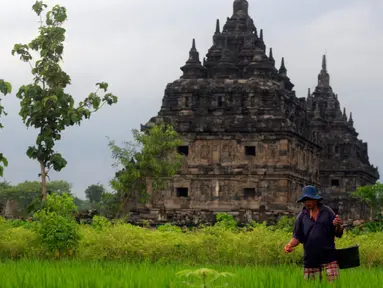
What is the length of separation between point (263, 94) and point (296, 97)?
4.38m

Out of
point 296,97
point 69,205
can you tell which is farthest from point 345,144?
point 69,205

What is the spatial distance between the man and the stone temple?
2978 centimetres

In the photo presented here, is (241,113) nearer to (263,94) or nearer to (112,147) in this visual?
(263,94)

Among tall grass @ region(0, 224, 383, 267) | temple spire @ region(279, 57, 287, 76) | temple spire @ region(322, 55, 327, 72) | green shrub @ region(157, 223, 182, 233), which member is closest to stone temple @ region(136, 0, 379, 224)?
temple spire @ region(279, 57, 287, 76)

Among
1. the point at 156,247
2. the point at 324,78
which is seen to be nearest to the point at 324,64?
the point at 324,78

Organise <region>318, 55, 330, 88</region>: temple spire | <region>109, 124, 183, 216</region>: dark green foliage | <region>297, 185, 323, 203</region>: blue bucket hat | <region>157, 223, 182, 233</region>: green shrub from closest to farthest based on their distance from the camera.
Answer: <region>297, 185, 323, 203</region>: blue bucket hat, <region>157, 223, 182, 233</region>: green shrub, <region>109, 124, 183, 216</region>: dark green foliage, <region>318, 55, 330, 88</region>: temple spire

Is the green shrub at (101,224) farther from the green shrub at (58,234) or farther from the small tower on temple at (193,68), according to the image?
the small tower on temple at (193,68)

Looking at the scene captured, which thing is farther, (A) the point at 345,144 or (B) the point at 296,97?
(A) the point at 345,144

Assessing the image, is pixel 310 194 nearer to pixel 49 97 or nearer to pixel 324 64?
pixel 49 97

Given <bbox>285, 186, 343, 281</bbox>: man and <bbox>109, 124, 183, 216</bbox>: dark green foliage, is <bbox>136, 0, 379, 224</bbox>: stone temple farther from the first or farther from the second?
<bbox>285, 186, 343, 281</bbox>: man

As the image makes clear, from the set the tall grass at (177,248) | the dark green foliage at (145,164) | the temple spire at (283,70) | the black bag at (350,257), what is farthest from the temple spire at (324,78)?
the black bag at (350,257)

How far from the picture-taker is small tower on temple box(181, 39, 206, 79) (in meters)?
49.2

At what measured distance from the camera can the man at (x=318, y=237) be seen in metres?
11.6

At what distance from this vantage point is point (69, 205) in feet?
75.2
